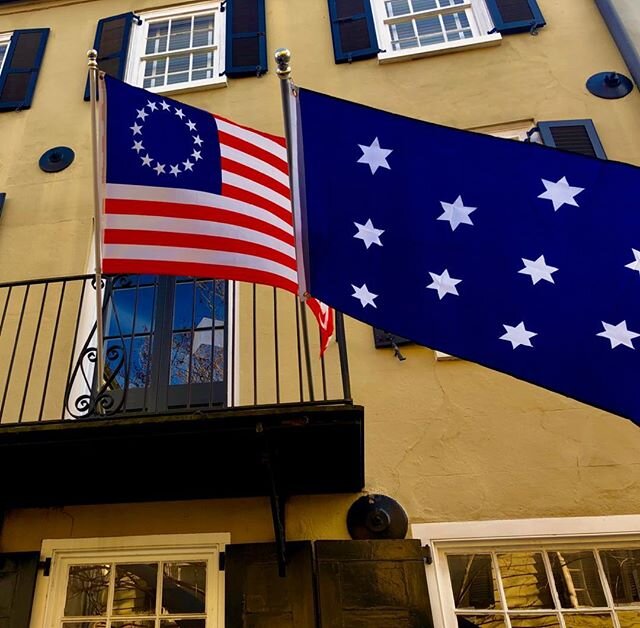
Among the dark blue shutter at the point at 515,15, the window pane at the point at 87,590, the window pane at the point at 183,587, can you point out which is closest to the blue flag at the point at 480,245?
the window pane at the point at 183,587

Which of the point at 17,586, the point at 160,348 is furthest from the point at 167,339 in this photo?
the point at 17,586

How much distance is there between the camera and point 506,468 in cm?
460

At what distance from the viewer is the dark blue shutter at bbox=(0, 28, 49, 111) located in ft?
25.1

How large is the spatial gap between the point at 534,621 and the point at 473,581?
0.44 meters

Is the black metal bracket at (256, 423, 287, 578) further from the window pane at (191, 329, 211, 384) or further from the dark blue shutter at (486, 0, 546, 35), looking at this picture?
the dark blue shutter at (486, 0, 546, 35)

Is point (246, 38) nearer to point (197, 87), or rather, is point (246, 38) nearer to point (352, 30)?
point (197, 87)

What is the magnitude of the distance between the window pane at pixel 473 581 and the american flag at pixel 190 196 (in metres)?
2.31

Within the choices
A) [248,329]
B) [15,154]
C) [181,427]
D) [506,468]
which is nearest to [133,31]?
[15,154]

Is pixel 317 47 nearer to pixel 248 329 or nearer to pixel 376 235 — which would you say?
pixel 248 329

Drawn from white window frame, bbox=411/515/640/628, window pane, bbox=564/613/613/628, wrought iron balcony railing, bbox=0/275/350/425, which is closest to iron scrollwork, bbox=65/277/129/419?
wrought iron balcony railing, bbox=0/275/350/425

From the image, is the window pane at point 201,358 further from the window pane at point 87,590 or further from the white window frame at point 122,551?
the window pane at point 87,590

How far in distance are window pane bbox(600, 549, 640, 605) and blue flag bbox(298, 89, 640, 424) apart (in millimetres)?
2027

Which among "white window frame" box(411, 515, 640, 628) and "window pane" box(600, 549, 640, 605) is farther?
"white window frame" box(411, 515, 640, 628)

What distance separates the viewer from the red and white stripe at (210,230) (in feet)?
12.3
